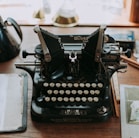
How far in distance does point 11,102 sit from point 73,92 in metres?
0.24

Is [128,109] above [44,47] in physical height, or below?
below

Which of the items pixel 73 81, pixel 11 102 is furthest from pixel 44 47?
pixel 11 102

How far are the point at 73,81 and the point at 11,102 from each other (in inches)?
9.8

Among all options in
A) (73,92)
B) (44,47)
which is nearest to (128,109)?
(73,92)

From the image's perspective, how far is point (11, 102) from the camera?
111cm

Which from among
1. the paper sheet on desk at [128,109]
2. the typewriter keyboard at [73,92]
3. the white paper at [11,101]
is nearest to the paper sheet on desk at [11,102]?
the white paper at [11,101]

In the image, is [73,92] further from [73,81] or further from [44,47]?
[44,47]

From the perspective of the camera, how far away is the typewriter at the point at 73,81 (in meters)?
1.02

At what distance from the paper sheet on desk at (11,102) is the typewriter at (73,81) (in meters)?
0.06

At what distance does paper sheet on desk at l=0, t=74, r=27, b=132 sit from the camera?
40.5 inches

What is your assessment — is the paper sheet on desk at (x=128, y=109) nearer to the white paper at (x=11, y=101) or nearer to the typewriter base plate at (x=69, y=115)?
the typewriter base plate at (x=69, y=115)

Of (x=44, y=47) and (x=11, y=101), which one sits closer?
(x=44, y=47)

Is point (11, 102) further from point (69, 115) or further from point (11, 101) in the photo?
point (69, 115)

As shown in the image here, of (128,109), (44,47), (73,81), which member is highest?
(44,47)
